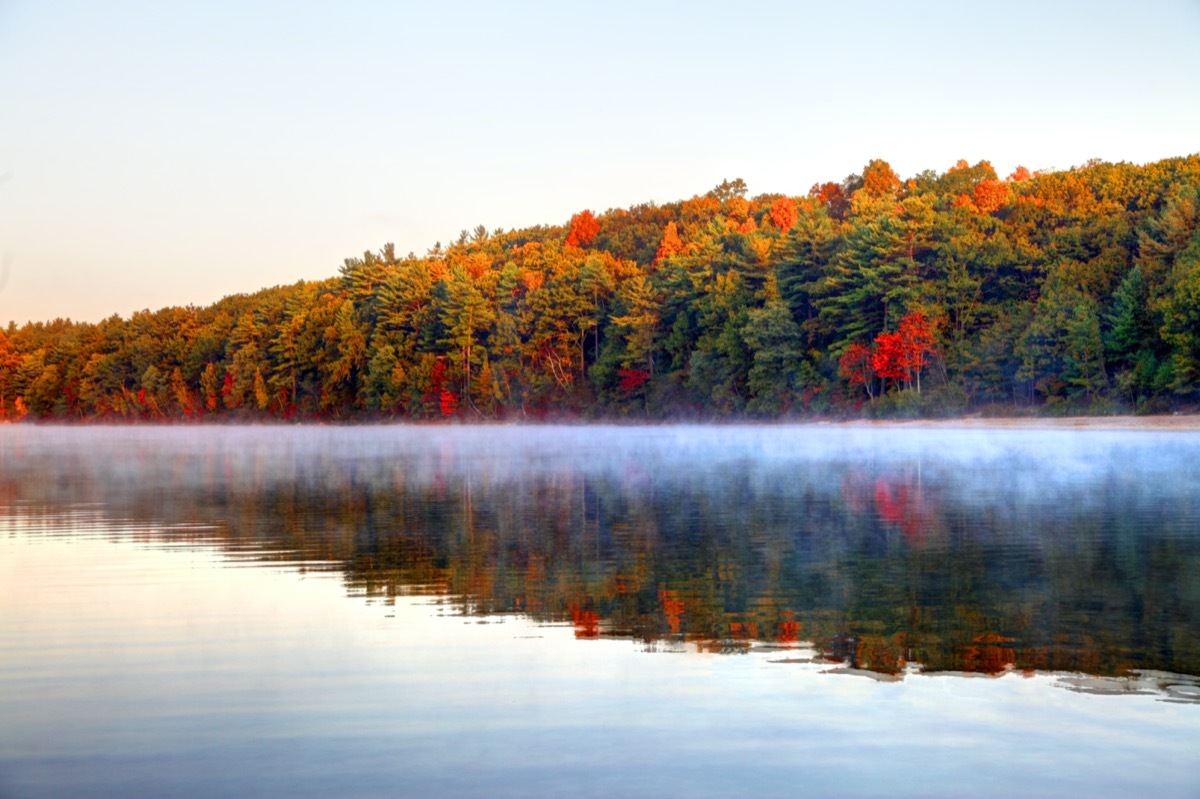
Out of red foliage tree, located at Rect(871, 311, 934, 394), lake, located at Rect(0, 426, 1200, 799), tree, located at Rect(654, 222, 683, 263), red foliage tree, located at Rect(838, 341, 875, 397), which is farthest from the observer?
tree, located at Rect(654, 222, 683, 263)

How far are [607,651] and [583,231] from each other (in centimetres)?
10542

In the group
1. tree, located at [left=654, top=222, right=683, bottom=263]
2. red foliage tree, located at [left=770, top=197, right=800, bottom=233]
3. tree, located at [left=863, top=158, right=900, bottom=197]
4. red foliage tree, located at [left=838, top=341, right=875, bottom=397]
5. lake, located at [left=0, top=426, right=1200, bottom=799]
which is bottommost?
lake, located at [left=0, top=426, right=1200, bottom=799]

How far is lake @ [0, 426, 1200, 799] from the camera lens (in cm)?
588

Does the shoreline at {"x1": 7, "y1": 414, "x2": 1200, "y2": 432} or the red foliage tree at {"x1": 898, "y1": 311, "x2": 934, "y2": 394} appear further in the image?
the red foliage tree at {"x1": 898, "y1": 311, "x2": 934, "y2": 394}

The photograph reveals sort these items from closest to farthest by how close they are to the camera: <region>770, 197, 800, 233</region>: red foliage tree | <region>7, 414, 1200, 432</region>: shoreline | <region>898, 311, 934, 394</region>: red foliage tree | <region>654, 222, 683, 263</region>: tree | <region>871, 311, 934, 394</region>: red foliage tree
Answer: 1. <region>7, 414, 1200, 432</region>: shoreline
2. <region>898, 311, 934, 394</region>: red foliage tree
3. <region>871, 311, 934, 394</region>: red foliage tree
4. <region>654, 222, 683, 263</region>: tree
5. <region>770, 197, 800, 233</region>: red foliage tree

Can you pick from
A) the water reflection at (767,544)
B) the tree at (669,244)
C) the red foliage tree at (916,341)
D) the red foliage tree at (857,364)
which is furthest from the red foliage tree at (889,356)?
the water reflection at (767,544)

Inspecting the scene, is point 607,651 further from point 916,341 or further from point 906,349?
point 906,349

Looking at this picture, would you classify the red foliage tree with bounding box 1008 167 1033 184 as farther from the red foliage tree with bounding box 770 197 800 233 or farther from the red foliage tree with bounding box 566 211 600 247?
the red foliage tree with bounding box 566 211 600 247

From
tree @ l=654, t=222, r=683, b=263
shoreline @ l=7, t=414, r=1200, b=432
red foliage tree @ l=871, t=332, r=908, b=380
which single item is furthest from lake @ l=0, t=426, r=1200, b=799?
tree @ l=654, t=222, r=683, b=263

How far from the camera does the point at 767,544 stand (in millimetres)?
14516

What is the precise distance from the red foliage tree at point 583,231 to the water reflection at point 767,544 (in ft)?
265

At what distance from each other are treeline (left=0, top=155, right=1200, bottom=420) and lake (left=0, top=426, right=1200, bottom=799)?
42.8 metres

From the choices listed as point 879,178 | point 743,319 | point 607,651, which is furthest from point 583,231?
point 607,651

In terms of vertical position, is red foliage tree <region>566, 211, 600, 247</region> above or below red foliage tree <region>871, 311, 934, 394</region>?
above
